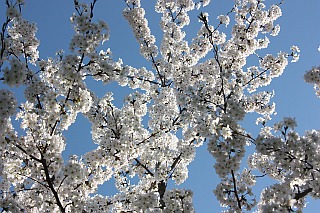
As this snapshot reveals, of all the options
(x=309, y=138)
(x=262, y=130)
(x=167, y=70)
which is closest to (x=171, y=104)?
(x=167, y=70)

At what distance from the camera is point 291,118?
7.93 m

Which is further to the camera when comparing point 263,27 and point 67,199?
point 263,27

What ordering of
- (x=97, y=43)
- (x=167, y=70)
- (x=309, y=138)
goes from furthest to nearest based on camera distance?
(x=167, y=70), (x=97, y=43), (x=309, y=138)

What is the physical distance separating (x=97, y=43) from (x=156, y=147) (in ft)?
17.0

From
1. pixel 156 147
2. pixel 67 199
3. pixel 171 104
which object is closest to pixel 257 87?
pixel 171 104

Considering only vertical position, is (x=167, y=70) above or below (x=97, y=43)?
above

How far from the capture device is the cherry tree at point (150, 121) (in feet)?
25.4

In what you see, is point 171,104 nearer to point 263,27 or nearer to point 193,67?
point 193,67

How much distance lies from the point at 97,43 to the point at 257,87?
23.2 feet

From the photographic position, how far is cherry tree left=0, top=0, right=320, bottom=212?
774 centimetres

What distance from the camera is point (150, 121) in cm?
1386

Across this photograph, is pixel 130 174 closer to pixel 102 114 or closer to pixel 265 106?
pixel 102 114

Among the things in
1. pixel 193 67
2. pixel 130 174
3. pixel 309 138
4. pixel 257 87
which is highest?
pixel 193 67

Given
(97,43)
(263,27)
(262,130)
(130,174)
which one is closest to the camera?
(97,43)
